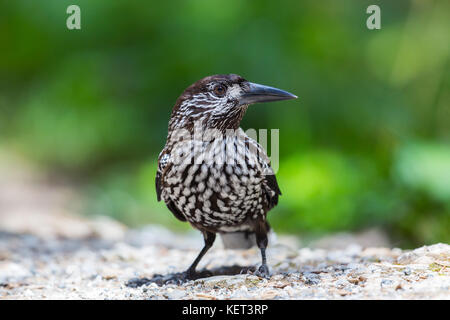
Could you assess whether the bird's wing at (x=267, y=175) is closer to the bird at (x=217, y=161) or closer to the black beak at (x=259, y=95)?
the bird at (x=217, y=161)

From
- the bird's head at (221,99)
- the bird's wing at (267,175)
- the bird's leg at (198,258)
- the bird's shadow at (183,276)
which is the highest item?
the bird's head at (221,99)

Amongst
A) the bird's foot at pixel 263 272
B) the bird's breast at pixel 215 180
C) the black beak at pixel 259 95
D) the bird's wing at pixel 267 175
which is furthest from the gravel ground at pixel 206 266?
the black beak at pixel 259 95

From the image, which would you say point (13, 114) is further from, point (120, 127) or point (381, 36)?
point (381, 36)

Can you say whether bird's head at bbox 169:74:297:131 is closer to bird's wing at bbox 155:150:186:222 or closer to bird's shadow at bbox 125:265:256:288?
bird's wing at bbox 155:150:186:222

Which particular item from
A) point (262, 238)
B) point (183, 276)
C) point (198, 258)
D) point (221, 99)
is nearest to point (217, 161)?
point (221, 99)

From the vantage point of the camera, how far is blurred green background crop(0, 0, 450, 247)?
7.18 m

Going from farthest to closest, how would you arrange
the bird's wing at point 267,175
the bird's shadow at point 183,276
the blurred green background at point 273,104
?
1. the blurred green background at point 273,104
2. the bird's shadow at point 183,276
3. the bird's wing at point 267,175

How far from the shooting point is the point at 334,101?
32.2 feet

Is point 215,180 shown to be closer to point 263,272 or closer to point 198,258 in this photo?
point 263,272

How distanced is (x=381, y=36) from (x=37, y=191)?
6.75 meters

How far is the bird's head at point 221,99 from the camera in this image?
168 inches

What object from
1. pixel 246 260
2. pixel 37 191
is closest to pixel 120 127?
pixel 37 191

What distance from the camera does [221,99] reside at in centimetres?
429

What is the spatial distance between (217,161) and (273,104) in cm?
585
